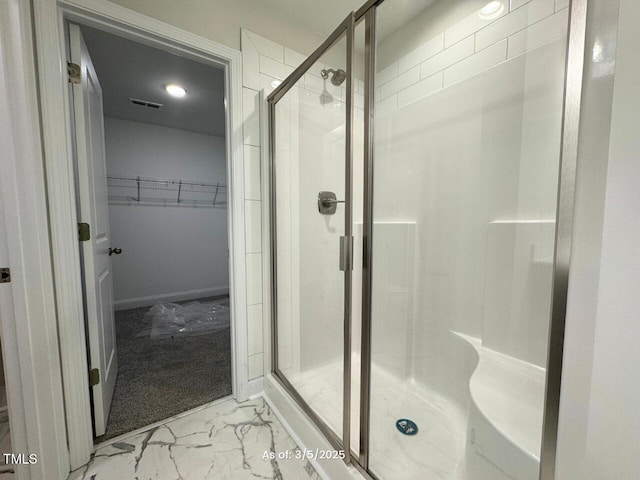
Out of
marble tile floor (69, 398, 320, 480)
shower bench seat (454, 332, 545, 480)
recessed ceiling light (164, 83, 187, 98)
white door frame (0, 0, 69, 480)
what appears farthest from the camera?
recessed ceiling light (164, 83, 187, 98)

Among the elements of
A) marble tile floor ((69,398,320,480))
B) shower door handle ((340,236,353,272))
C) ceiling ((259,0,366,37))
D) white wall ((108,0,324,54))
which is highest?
ceiling ((259,0,366,37))

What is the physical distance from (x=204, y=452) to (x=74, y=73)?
184cm

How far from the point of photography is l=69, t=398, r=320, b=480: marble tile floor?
1112 mm

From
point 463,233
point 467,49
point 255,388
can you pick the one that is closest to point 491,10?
point 467,49

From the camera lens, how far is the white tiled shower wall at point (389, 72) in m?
1.23

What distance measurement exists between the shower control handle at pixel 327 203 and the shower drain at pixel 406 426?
110cm

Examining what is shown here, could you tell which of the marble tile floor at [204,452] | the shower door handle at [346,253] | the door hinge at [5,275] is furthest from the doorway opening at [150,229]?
the shower door handle at [346,253]

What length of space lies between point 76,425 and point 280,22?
7.74ft

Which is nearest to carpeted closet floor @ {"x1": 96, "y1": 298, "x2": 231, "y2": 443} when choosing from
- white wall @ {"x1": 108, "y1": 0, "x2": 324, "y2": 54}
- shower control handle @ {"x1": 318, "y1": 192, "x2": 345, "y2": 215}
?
shower control handle @ {"x1": 318, "y1": 192, "x2": 345, "y2": 215}

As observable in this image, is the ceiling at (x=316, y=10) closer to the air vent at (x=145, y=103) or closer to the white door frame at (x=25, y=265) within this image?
the white door frame at (x=25, y=265)

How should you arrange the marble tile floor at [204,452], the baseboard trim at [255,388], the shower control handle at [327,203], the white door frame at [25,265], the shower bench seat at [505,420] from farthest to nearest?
the baseboard trim at [255,388] < the shower control handle at [327,203] < the marble tile floor at [204,452] < the white door frame at [25,265] < the shower bench seat at [505,420]

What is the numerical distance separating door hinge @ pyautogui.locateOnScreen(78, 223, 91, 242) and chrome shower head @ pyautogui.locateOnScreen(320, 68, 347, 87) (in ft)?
4.41

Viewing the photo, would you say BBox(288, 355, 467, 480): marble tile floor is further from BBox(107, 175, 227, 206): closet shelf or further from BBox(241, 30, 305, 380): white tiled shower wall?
BBox(107, 175, 227, 206): closet shelf

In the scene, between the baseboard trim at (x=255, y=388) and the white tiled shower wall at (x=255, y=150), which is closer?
the white tiled shower wall at (x=255, y=150)
